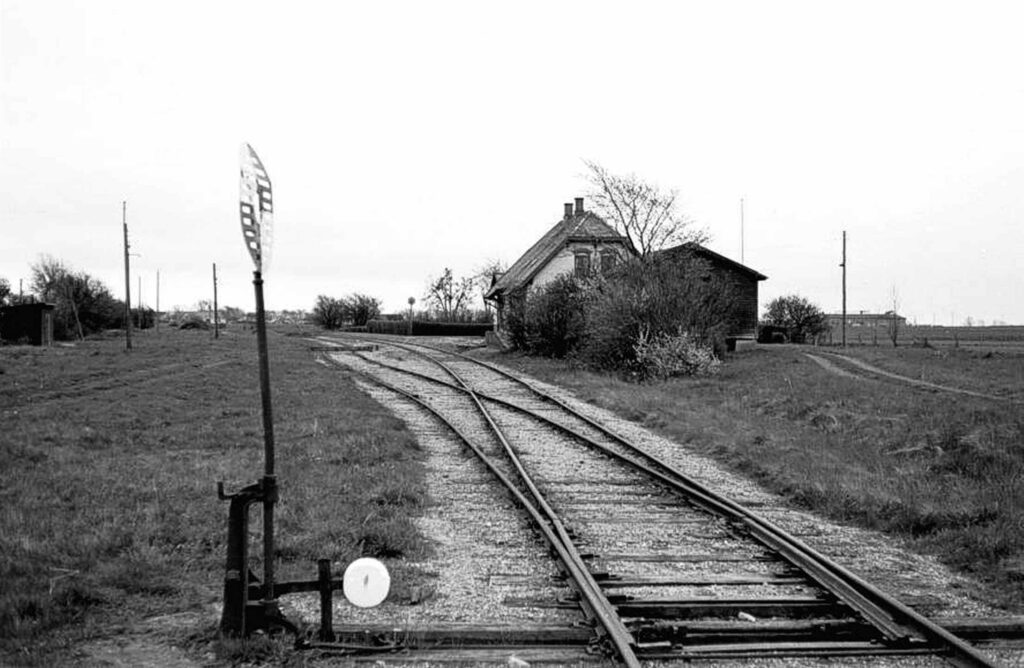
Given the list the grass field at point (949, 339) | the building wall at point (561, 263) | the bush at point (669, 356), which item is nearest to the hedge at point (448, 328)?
the building wall at point (561, 263)

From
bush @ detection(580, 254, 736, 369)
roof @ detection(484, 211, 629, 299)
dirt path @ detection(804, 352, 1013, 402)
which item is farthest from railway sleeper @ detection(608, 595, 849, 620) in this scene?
roof @ detection(484, 211, 629, 299)

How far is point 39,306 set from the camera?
47.7 meters

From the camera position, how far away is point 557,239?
58.8 metres

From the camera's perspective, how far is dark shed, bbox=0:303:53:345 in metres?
47.6

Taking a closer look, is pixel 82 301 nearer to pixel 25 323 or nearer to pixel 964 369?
pixel 25 323

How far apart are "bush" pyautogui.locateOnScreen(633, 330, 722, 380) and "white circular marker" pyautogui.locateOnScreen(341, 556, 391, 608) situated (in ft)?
77.3

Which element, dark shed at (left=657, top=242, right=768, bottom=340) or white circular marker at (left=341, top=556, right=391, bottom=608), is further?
dark shed at (left=657, top=242, right=768, bottom=340)

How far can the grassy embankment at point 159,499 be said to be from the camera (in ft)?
20.0

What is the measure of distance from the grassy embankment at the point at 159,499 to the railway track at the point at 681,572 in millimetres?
1445

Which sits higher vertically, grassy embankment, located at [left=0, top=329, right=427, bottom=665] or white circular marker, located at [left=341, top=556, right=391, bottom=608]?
white circular marker, located at [left=341, top=556, right=391, bottom=608]

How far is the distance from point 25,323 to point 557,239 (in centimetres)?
3035

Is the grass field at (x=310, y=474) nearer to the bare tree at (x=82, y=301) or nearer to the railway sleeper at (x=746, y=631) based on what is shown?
the railway sleeper at (x=746, y=631)

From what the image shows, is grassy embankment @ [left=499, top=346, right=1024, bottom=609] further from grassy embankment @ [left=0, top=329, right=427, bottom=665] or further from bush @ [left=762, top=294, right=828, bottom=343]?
bush @ [left=762, top=294, right=828, bottom=343]

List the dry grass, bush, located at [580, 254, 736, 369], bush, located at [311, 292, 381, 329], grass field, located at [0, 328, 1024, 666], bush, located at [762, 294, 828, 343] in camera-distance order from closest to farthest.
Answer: grass field, located at [0, 328, 1024, 666], the dry grass, bush, located at [580, 254, 736, 369], bush, located at [762, 294, 828, 343], bush, located at [311, 292, 381, 329]
